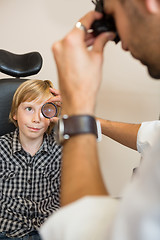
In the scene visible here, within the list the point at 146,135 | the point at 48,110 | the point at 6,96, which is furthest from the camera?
the point at 6,96

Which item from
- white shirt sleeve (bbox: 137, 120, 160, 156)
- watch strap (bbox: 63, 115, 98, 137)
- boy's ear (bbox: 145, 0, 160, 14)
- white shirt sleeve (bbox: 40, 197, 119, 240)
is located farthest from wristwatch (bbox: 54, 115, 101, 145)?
white shirt sleeve (bbox: 137, 120, 160, 156)

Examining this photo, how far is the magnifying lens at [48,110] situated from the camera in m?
1.39

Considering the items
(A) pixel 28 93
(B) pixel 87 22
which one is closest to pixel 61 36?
(A) pixel 28 93

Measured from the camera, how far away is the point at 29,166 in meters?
1.45

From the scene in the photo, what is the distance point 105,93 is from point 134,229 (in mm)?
1469

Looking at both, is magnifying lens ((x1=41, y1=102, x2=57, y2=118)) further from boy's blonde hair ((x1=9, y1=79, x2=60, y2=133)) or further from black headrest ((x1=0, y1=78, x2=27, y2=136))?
black headrest ((x1=0, y1=78, x2=27, y2=136))

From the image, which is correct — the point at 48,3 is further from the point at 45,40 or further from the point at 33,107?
the point at 33,107

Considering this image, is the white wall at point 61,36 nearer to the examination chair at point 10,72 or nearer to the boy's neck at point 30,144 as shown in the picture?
the examination chair at point 10,72

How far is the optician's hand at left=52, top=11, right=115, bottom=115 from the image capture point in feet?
2.24

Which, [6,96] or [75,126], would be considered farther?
[6,96]

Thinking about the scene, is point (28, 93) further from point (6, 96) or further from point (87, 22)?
point (87, 22)

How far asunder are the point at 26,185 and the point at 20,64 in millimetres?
682

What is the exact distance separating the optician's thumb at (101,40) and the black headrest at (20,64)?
81 centimetres

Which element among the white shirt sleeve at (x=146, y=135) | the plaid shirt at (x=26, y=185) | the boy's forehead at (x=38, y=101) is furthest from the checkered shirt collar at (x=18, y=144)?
the white shirt sleeve at (x=146, y=135)
